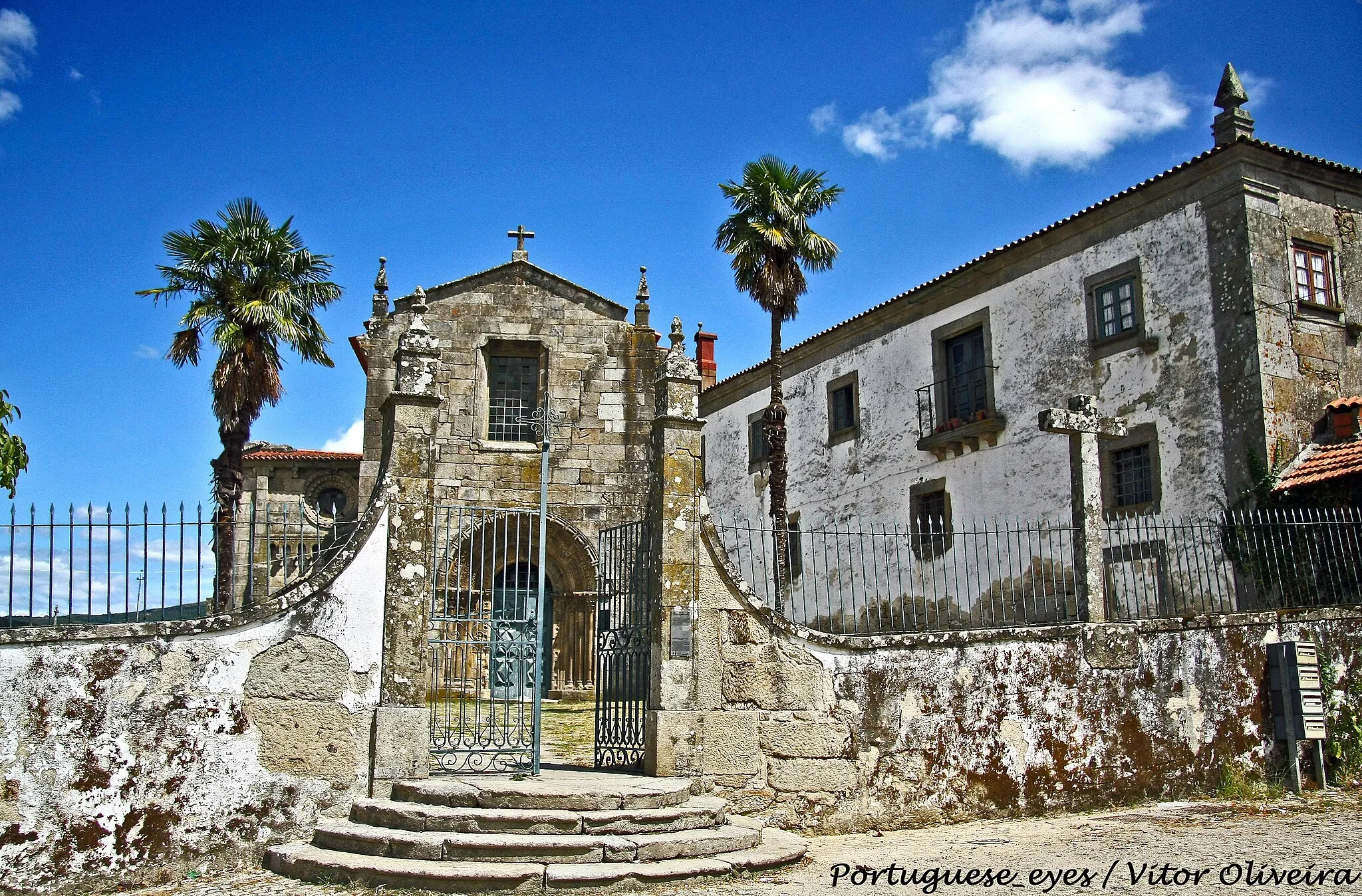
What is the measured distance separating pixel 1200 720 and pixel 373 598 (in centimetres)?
735

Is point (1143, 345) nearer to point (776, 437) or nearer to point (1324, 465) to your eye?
point (1324, 465)

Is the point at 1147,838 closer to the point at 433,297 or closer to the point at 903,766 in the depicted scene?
the point at 903,766

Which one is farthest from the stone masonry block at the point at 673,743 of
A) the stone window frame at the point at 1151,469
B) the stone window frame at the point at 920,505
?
the stone window frame at the point at 920,505

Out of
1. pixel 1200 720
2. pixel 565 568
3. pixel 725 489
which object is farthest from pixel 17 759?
pixel 725 489

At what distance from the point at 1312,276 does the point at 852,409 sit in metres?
9.88

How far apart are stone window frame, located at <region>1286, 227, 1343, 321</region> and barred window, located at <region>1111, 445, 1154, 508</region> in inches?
115

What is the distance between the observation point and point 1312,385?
1454 centimetres

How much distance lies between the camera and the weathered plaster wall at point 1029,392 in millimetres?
15258

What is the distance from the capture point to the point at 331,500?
2378 centimetres

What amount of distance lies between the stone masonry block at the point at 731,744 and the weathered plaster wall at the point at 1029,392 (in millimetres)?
9653

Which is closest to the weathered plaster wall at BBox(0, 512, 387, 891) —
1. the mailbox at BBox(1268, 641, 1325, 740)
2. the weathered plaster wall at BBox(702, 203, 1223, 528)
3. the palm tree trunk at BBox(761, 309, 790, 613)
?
the mailbox at BBox(1268, 641, 1325, 740)

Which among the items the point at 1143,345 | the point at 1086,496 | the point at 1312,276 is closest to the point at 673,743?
the point at 1086,496

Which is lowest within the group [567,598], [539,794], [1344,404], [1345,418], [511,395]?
[539,794]

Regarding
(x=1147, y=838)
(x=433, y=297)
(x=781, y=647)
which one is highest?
(x=433, y=297)
